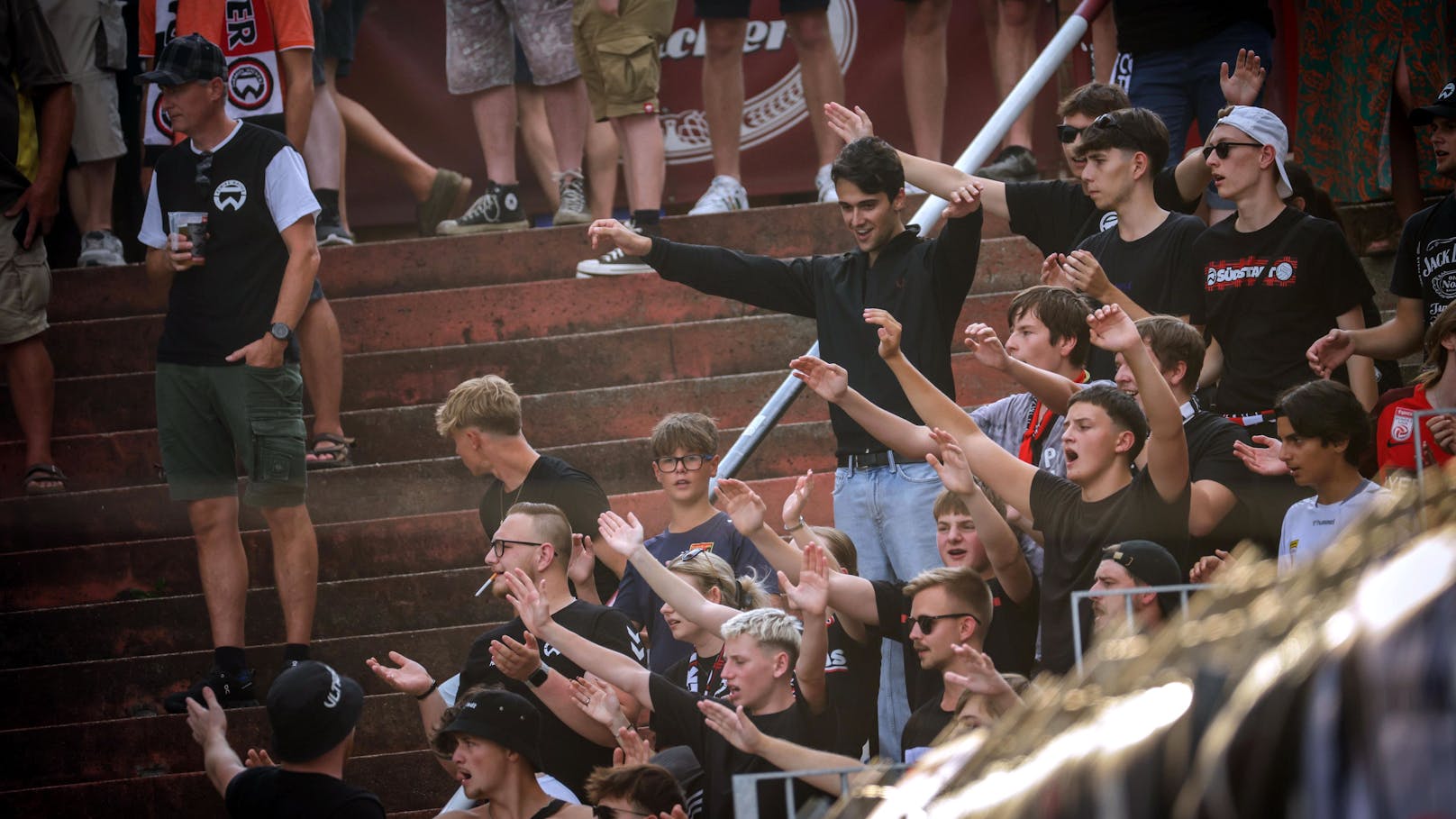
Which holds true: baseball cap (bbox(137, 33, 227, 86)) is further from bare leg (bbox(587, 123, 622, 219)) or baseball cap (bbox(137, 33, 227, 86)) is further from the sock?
bare leg (bbox(587, 123, 622, 219))

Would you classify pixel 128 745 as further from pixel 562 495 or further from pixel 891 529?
pixel 891 529

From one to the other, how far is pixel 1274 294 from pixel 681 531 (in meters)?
1.91

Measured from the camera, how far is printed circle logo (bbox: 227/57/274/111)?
274 inches

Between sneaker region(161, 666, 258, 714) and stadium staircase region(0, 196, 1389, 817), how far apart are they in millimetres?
72

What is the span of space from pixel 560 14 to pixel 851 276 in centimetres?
330

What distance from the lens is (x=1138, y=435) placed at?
398 cm

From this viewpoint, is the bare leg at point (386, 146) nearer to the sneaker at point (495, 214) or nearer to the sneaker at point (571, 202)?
the sneaker at point (495, 214)

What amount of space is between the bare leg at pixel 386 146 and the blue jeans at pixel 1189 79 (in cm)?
370

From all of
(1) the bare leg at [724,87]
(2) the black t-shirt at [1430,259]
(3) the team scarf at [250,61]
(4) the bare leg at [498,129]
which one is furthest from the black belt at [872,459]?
(4) the bare leg at [498,129]

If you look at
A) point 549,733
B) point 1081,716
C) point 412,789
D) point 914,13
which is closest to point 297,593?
point 412,789

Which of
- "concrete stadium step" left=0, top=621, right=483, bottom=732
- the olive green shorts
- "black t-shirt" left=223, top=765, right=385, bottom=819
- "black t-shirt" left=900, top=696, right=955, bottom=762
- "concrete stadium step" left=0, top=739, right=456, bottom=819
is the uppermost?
the olive green shorts

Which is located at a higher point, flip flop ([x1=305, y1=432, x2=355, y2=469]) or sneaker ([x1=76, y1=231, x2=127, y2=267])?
sneaker ([x1=76, y1=231, x2=127, y2=267])

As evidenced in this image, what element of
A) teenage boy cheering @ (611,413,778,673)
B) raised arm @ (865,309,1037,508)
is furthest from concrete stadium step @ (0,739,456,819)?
raised arm @ (865,309,1037,508)

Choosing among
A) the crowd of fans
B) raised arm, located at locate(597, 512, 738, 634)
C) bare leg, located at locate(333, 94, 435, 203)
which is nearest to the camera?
the crowd of fans
